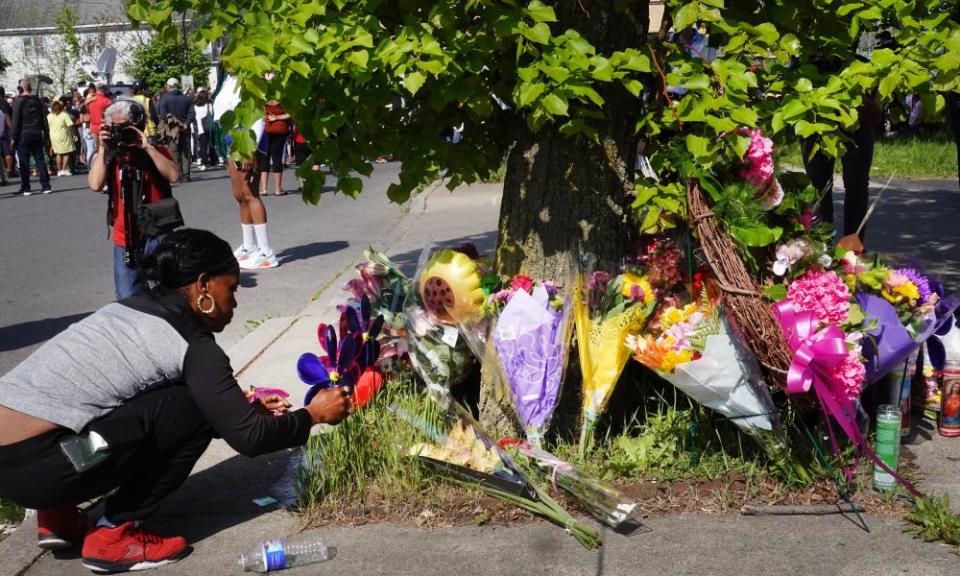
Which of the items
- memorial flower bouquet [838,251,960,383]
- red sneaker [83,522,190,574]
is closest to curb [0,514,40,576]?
red sneaker [83,522,190,574]

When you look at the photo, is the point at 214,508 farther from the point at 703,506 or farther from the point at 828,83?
the point at 828,83

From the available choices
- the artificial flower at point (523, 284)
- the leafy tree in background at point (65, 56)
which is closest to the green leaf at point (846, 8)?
the artificial flower at point (523, 284)

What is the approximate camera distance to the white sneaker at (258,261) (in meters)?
9.22

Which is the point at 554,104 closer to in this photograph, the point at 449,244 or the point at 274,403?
the point at 274,403

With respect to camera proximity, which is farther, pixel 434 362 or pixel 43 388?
pixel 434 362

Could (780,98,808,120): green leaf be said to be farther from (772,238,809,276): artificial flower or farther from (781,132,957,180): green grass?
(781,132,957,180): green grass

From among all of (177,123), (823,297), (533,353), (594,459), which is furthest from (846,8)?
(177,123)

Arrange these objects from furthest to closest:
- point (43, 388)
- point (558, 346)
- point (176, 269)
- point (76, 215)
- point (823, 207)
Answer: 1. point (76, 215)
2. point (823, 207)
3. point (558, 346)
4. point (176, 269)
5. point (43, 388)

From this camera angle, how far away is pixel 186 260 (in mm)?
3641

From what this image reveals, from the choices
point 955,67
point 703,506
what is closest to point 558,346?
point 703,506

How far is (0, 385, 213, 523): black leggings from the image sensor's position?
134 inches

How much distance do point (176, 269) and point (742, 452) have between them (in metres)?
2.22

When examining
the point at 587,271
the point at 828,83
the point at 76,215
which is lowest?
the point at 76,215

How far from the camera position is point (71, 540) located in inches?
146
